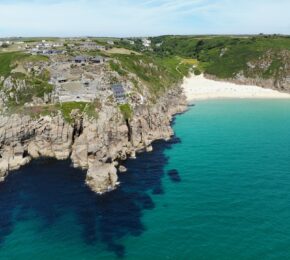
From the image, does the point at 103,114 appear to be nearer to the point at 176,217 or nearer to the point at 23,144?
the point at 23,144

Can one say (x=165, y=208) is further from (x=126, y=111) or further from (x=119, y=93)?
(x=119, y=93)

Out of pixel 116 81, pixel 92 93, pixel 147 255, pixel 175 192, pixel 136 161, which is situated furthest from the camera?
pixel 116 81

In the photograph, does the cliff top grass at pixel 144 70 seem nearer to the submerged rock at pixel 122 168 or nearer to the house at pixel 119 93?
the house at pixel 119 93

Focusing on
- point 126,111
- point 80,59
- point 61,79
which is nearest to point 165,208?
point 126,111

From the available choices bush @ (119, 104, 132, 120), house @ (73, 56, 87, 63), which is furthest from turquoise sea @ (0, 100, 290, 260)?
house @ (73, 56, 87, 63)

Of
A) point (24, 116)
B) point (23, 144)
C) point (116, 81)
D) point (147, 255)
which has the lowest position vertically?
point (147, 255)

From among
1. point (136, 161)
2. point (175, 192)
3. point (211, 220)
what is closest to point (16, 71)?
point (136, 161)
